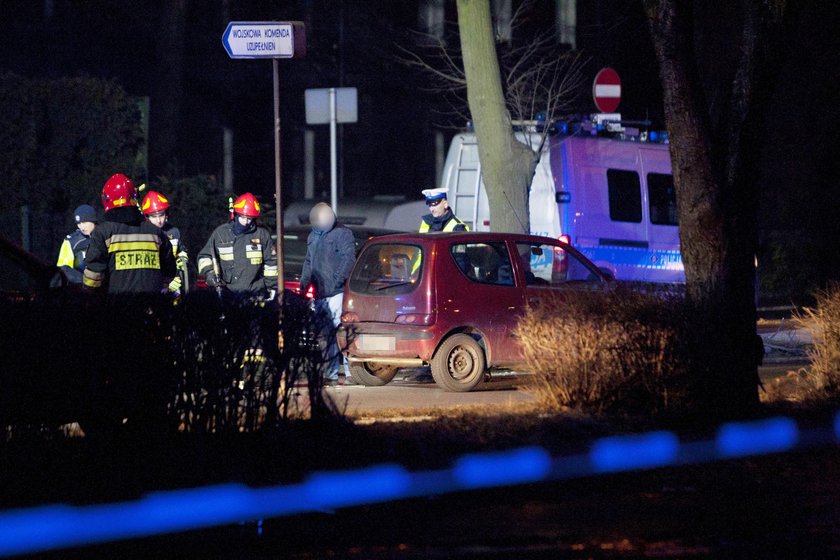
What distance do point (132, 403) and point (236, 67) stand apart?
24.4 metres

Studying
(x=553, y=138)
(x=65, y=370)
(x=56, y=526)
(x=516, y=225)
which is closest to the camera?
(x=56, y=526)

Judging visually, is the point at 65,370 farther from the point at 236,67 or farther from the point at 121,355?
the point at 236,67

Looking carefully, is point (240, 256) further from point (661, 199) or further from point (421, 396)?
point (661, 199)

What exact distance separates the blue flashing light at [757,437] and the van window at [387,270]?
3794 mm

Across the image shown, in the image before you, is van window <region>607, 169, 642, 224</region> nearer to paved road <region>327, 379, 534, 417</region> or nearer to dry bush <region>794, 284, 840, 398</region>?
paved road <region>327, 379, 534, 417</region>

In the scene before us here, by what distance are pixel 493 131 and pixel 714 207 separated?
23.6 ft

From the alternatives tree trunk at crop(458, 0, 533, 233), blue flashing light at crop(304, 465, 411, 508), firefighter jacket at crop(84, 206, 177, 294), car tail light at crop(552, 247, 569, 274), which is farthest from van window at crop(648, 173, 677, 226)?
blue flashing light at crop(304, 465, 411, 508)

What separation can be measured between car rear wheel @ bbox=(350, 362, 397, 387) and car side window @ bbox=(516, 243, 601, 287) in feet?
5.41

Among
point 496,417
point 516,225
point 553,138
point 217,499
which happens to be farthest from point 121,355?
point 553,138

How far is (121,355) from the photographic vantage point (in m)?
6.91

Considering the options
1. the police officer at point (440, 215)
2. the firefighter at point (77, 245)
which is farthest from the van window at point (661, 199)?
the firefighter at point (77, 245)

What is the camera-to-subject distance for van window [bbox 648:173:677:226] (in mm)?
17797

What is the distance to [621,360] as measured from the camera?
9.01 metres

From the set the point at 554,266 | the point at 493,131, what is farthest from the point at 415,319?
the point at 493,131
